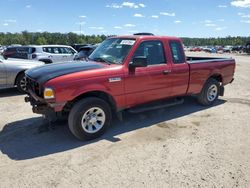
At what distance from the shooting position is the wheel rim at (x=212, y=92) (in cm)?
726

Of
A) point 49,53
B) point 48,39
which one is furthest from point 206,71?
point 48,39

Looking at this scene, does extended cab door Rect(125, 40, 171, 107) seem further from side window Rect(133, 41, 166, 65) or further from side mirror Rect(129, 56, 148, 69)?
side mirror Rect(129, 56, 148, 69)

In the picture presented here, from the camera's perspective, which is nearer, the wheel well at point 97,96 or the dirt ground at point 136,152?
the dirt ground at point 136,152

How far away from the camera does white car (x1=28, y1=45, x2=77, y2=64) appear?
1466cm

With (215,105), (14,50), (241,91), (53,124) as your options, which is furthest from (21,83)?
(14,50)

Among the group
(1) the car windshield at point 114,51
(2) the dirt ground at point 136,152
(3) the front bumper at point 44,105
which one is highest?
(1) the car windshield at point 114,51

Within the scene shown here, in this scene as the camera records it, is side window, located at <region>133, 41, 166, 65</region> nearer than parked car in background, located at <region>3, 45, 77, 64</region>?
Yes

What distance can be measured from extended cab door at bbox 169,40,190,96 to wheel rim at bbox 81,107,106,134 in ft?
6.42

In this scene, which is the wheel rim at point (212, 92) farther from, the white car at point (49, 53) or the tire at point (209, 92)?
the white car at point (49, 53)

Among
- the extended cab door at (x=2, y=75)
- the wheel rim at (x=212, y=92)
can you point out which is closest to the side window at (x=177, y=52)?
the wheel rim at (x=212, y=92)

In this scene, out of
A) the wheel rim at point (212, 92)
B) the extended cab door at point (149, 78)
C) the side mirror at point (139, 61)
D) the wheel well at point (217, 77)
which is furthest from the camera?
the wheel well at point (217, 77)

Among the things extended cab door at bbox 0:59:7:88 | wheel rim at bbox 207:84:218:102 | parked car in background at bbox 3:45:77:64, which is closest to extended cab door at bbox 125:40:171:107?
wheel rim at bbox 207:84:218:102

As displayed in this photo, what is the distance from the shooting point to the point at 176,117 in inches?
247

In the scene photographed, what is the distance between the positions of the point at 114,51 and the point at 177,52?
5.28 feet
